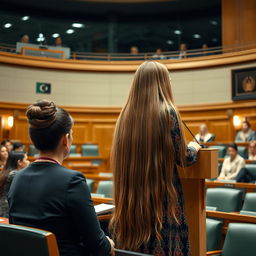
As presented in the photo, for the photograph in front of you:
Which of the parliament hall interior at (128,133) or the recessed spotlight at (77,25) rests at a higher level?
the recessed spotlight at (77,25)

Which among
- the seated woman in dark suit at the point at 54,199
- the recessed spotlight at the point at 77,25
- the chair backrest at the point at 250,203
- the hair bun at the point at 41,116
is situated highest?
the recessed spotlight at the point at 77,25

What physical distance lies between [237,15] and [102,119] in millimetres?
4335

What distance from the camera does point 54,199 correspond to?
34.9 inches

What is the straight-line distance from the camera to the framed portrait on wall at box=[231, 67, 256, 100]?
690 centimetres

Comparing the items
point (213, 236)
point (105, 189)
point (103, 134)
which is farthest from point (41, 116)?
point (103, 134)

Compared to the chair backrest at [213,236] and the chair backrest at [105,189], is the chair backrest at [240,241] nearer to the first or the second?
the chair backrest at [213,236]

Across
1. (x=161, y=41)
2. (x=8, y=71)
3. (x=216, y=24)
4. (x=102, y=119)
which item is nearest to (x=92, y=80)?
(x=102, y=119)

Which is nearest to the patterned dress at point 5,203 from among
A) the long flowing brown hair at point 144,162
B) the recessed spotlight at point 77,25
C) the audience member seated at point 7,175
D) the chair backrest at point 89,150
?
the audience member seated at point 7,175

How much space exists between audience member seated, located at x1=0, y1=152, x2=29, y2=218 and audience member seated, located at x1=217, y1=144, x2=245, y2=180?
274 centimetres

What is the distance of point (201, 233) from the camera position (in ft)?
Answer: 4.02

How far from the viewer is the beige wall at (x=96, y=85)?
7.41 m

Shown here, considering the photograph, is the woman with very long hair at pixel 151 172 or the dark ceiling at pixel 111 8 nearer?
the woman with very long hair at pixel 151 172

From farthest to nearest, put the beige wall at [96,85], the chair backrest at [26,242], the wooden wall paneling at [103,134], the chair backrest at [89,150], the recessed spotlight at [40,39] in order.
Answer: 1. the recessed spotlight at [40,39]
2. the wooden wall paneling at [103,134]
3. the beige wall at [96,85]
4. the chair backrest at [89,150]
5. the chair backrest at [26,242]

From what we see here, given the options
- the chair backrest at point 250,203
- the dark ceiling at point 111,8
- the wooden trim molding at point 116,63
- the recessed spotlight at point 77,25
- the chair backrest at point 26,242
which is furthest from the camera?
the recessed spotlight at point 77,25
